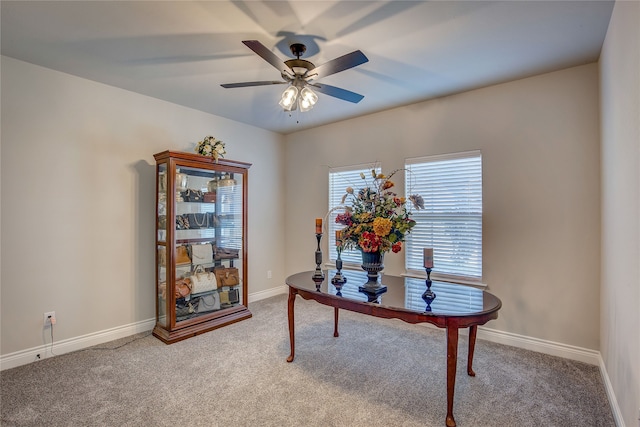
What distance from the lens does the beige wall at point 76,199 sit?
8.75 feet

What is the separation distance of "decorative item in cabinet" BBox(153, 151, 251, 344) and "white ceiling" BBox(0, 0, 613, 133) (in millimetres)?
933

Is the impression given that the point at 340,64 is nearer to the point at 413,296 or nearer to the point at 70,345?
the point at 413,296

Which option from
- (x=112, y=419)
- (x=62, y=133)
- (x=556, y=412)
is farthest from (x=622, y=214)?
(x=62, y=133)

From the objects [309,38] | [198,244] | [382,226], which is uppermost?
[309,38]

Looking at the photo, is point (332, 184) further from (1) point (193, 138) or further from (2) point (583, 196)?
(2) point (583, 196)

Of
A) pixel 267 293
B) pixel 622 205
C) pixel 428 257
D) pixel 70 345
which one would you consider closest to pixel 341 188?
pixel 267 293

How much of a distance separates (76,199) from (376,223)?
115 inches

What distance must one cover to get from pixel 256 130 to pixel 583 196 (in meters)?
4.03

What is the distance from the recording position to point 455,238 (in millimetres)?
3418

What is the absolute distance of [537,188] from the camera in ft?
9.63

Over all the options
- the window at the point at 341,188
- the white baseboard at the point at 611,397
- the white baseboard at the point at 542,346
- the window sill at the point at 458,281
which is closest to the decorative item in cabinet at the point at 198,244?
the window at the point at 341,188

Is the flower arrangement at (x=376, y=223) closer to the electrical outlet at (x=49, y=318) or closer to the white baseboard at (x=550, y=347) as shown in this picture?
the white baseboard at (x=550, y=347)

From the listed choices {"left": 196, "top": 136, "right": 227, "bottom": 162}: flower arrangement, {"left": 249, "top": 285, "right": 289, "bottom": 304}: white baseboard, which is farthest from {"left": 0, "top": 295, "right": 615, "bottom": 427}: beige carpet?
{"left": 196, "top": 136, "right": 227, "bottom": 162}: flower arrangement

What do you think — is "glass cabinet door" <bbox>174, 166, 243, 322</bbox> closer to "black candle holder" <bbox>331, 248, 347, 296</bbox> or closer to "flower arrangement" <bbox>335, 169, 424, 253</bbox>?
"black candle holder" <bbox>331, 248, 347, 296</bbox>
